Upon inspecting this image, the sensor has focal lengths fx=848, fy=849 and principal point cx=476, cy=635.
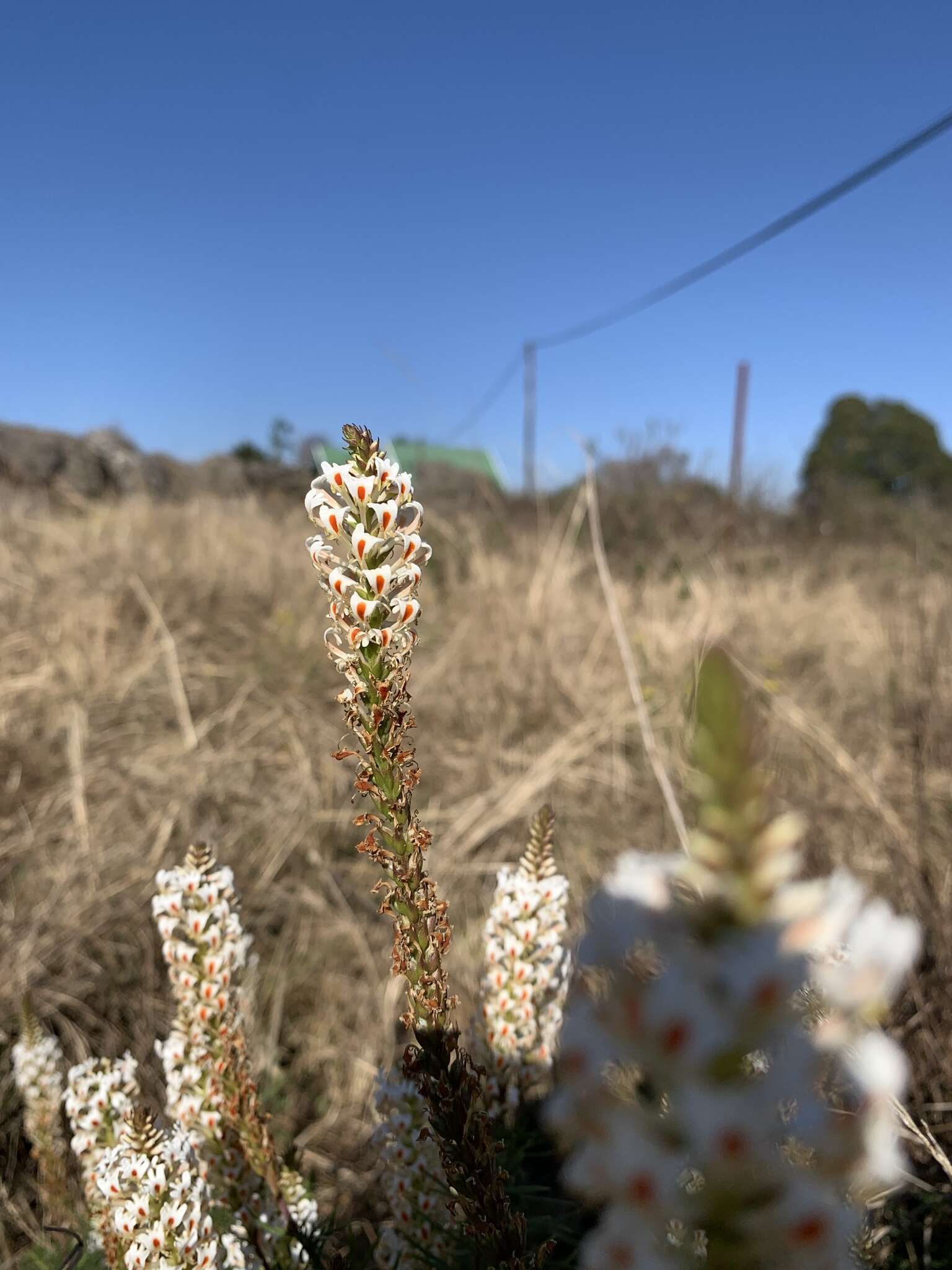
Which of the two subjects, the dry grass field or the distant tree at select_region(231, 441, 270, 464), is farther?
the distant tree at select_region(231, 441, 270, 464)

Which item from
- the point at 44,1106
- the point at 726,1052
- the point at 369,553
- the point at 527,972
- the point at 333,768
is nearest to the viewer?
the point at 726,1052

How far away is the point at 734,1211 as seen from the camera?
358 mm

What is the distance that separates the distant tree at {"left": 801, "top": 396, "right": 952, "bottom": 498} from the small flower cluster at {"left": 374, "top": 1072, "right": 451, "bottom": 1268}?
1473 cm

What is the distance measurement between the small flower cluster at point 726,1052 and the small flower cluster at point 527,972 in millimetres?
753

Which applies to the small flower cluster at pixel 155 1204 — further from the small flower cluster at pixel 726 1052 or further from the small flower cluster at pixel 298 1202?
the small flower cluster at pixel 726 1052

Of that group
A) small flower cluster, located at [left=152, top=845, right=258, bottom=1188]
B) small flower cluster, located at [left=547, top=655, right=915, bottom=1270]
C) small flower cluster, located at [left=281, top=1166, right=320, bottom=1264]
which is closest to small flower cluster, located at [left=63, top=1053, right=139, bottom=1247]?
small flower cluster, located at [left=152, top=845, right=258, bottom=1188]

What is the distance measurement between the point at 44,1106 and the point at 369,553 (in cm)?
156

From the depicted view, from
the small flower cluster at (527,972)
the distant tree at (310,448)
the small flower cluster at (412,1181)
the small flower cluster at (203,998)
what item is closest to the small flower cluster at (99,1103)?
the small flower cluster at (203,998)

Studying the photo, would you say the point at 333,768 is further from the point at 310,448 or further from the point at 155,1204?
the point at 310,448

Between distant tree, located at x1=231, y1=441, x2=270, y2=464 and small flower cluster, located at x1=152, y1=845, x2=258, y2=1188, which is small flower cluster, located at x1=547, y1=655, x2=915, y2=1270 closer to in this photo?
small flower cluster, located at x1=152, y1=845, x2=258, y2=1188

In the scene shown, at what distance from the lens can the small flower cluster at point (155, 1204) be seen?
2.48 ft

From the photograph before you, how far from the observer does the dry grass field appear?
7.90 ft

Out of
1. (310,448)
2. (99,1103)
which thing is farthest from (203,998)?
→ (310,448)

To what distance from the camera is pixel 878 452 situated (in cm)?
1845
